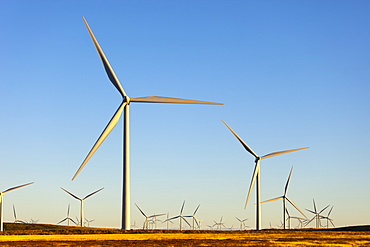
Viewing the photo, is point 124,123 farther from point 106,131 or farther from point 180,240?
point 180,240

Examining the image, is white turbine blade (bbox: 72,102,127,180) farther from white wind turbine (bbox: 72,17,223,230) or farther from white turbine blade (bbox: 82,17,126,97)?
white turbine blade (bbox: 82,17,126,97)

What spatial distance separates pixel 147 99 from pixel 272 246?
120 ft

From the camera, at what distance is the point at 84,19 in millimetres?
81625

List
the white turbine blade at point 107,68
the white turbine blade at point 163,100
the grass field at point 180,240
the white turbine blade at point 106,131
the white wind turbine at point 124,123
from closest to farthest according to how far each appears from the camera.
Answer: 1. the grass field at point 180,240
2. the white turbine blade at point 106,131
3. the white wind turbine at point 124,123
4. the white turbine blade at point 107,68
5. the white turbine blade at point 163,100

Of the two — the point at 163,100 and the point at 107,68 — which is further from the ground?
the point at 107,68

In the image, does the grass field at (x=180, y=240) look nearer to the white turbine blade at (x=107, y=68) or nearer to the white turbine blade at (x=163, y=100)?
the white turbine blade at (x=163, y=100)

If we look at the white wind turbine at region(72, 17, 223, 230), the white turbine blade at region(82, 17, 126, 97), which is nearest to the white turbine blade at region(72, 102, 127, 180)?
the white wind turbine at region(72, 17, 223, 230)

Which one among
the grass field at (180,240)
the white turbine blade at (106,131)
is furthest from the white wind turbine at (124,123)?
the grass field at (180,240)

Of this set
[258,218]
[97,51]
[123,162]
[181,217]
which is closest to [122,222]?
[123,162]

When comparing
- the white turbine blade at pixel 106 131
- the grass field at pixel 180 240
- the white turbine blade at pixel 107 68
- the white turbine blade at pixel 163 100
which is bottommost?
the grass field at pixel 180 240

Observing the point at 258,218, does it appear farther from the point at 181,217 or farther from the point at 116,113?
the point at 181,217

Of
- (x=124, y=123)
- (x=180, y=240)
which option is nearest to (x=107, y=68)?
(x=124, y=123)

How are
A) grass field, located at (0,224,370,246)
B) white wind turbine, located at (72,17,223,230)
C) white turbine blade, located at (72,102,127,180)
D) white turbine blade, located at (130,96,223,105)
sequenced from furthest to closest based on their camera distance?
1. white turbine blade, located at (130,96,223,105)
2. white wind turbine, located at (72,17,223,230)
3. white turbine blade, located at (72,102,127,180)
4. grass field, located at (0,224,370,246)

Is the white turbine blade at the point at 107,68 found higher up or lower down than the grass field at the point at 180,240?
higher up
